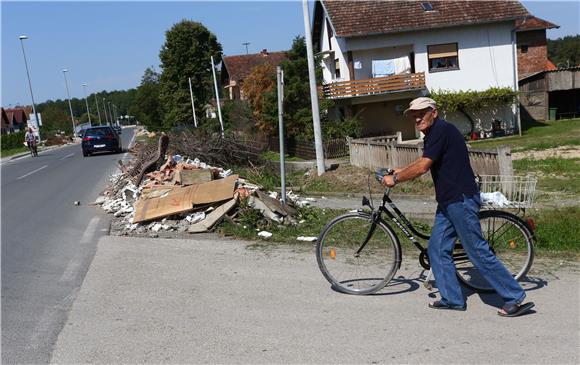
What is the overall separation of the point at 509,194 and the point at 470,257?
6.24ft

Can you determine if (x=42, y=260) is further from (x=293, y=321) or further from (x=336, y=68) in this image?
(x=336, y=68)

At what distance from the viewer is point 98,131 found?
107 feet

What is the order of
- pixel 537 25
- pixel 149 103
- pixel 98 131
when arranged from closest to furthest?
pixel 98 131 < pixel 537 25 < pixel 149 103

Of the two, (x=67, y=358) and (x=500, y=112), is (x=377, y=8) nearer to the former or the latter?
(x=500, y=112)

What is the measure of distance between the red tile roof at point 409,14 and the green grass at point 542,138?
6.03m

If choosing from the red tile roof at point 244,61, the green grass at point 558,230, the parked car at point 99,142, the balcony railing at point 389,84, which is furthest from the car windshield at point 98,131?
the red tile roof at point 244,61

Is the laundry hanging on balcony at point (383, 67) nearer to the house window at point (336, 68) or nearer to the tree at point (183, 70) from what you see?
the house window at point (336, 68)

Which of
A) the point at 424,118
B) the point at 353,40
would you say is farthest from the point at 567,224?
the point at 353,40

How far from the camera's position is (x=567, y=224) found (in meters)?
8.07

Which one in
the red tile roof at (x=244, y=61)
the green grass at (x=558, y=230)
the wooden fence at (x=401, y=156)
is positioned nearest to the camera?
the green grass at (x=558, y=230)

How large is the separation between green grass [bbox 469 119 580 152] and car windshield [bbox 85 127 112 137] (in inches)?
748

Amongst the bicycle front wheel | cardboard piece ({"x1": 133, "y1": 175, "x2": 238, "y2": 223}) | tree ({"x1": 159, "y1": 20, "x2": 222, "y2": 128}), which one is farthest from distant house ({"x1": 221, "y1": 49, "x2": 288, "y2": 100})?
the bicycle front wheel

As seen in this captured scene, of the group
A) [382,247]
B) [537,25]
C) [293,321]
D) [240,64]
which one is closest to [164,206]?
[382,247]

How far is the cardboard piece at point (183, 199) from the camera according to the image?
358 inches
